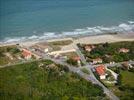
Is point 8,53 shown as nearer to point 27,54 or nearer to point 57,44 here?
point 27,54

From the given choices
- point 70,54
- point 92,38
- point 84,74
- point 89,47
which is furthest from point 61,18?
point 84,74

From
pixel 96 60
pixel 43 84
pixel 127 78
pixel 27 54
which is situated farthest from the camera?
pixel 27 54

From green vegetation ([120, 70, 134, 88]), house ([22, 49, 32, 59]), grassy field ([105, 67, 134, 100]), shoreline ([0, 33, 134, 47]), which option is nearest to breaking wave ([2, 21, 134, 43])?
shoreline ([0, 33, 134, 47])

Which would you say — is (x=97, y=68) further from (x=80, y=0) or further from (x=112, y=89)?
(x=80, y=0)

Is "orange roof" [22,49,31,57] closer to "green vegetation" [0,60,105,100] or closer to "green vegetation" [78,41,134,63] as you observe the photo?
"green vegetation" [0,60,105,100]

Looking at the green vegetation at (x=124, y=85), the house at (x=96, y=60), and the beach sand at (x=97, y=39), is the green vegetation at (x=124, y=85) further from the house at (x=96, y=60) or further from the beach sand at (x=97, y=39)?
the beach sand at (x=97, y=39)

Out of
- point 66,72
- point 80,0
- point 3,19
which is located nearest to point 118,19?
point 80,0
